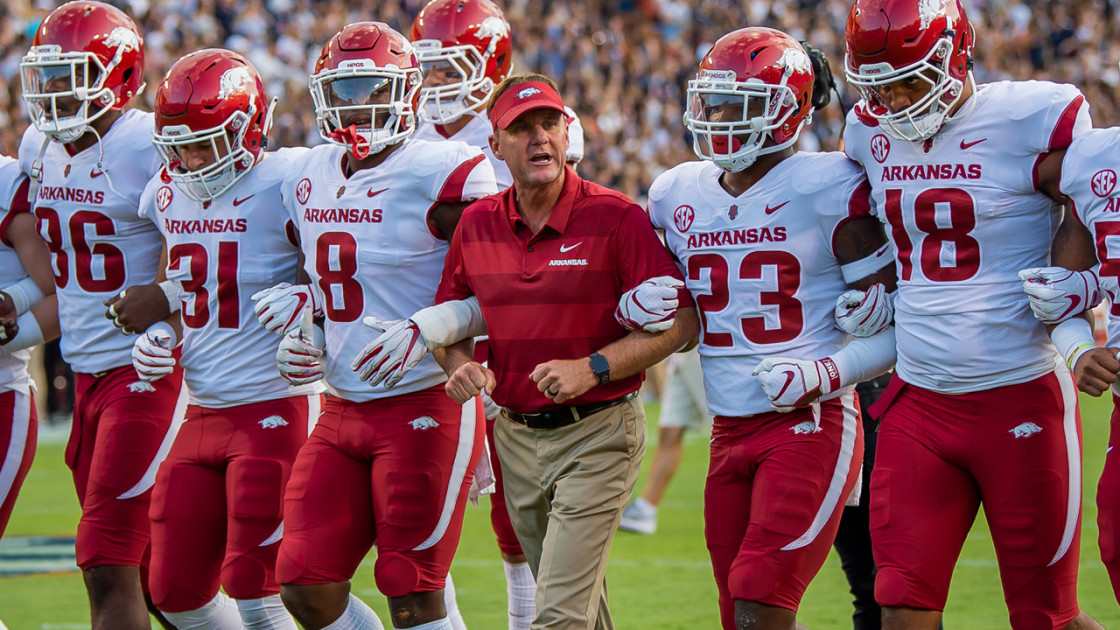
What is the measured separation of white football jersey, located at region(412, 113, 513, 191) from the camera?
18.4ft

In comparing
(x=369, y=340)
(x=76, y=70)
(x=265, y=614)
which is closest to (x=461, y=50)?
(x=76, y=70)

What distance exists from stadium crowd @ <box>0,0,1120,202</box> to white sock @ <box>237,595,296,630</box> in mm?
13092

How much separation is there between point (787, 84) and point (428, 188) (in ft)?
3.90

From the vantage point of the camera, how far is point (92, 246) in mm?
5172

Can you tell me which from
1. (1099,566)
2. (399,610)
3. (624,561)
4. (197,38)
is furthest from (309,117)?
(399,610)

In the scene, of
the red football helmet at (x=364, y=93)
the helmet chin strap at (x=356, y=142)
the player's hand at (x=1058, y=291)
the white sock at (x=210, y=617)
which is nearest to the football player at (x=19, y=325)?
the white sock at (x=210, y=617)

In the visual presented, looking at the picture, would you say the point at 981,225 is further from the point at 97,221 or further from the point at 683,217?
the point at 97,221

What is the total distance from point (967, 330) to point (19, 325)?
136 inches

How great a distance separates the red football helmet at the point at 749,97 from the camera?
4086mm

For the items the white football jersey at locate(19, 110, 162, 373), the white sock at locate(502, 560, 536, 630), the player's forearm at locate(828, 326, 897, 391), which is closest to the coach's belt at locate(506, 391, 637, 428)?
the player's forearm at locate(828, 326, 897, 391)

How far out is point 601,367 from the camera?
3.97m

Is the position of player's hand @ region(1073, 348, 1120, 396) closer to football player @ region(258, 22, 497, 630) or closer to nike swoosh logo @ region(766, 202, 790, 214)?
nike swoosh logo @ region(766, 202, 790, 214)

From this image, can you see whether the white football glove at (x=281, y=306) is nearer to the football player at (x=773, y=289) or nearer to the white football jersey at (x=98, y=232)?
the white football jersey at (x=98, y=232)

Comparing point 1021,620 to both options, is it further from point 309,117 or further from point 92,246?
point 309,117
